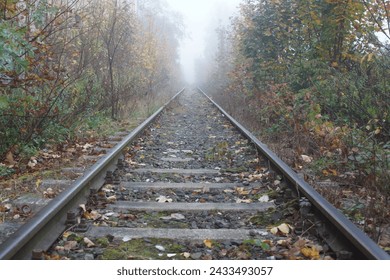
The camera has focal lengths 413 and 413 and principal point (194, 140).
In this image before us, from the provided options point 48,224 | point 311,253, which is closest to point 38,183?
point 48,224

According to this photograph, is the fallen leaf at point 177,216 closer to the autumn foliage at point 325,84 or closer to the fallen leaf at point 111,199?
the fallen leaf at point 111,199

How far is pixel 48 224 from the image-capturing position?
308 centimetres

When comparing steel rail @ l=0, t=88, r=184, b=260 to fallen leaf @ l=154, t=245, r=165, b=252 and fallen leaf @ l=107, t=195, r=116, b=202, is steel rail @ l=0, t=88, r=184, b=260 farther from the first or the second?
fallen leaf @ l=154, t=245, r=165, b=252

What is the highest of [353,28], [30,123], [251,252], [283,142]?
[353,28]

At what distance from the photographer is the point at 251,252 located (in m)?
2.99

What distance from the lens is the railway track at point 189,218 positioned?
2.89 m

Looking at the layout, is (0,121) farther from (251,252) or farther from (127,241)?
(251,252)

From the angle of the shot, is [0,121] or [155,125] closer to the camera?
[0,121]

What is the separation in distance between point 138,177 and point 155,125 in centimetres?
517

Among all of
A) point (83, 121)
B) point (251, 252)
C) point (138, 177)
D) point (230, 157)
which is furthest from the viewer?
point (83, 121)

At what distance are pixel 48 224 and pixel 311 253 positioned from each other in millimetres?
1917

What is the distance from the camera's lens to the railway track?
9.48 ft

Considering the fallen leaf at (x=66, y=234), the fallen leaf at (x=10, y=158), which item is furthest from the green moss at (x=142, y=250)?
the fallen leaf at (x=10, y=158)

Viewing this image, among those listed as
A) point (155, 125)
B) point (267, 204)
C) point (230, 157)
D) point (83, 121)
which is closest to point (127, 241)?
point (267, 204)
